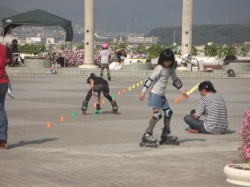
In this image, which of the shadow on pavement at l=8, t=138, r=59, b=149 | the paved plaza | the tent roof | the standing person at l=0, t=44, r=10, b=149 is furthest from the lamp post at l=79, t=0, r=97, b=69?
the standing person at l=0, t=44, r=10, b=149

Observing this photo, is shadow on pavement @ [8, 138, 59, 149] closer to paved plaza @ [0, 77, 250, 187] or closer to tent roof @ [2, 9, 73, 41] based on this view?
paved plaza @ [0, 77, 250, 187]

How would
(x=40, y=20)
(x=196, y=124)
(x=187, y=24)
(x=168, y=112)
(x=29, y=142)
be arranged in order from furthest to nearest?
1. (x=40, y=20)
2. (x=187, y=24)
3. (x=196, y=124)
4. (x=29, y=142)
5. (x=168, y=112)

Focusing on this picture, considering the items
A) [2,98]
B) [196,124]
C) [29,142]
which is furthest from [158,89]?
[2,98]

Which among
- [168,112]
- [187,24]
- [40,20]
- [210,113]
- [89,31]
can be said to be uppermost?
[40,20]

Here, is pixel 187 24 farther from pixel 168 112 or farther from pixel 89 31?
pixel 168 112

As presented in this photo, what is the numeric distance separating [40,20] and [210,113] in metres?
28.8

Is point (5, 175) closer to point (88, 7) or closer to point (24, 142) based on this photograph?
point (24, 142)

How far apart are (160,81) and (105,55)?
61.8 feet

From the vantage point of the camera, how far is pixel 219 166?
1062 cm

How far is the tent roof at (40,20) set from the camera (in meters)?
42.1

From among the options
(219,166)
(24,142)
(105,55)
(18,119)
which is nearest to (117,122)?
(18,119)

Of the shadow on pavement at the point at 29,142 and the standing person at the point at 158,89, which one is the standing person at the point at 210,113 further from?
the shadow on pavement at the point at 29,142

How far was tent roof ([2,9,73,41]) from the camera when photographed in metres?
42.1

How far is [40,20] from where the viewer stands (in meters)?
42.1
